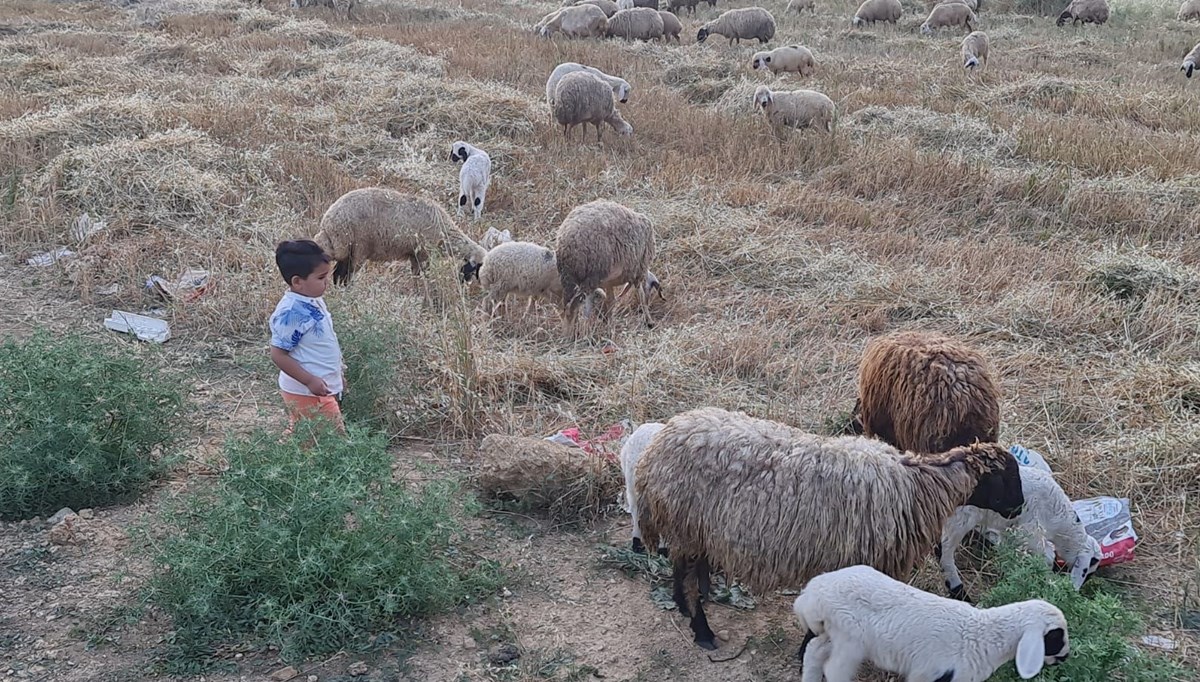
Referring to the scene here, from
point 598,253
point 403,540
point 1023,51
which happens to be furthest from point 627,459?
point 1023,51

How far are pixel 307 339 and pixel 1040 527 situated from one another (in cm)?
345

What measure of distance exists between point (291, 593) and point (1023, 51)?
21.1 m

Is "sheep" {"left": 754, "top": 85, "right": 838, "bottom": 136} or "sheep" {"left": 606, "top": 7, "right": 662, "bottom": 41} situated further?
"sheep" {"left": 606, "top": 7, "right": 662, "bottom": 41}

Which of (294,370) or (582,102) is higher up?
(294,370)

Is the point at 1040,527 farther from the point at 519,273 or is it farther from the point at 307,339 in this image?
the point at 519,273

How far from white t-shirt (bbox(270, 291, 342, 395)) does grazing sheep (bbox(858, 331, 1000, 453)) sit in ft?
8.89

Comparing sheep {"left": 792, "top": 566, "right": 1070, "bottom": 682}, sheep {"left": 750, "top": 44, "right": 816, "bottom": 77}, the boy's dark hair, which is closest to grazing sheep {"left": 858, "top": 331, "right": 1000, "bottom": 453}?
sheep {"left": 792, "top": 566, "right": 1070, "bottom": 682}

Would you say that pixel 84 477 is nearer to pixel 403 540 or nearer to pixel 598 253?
pixel 403 540

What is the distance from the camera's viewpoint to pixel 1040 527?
414 centimetres

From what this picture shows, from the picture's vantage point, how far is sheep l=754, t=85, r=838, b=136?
13297 millimetres

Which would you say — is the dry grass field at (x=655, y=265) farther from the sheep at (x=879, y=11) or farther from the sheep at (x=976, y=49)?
the sheep at (x=879, y=11)

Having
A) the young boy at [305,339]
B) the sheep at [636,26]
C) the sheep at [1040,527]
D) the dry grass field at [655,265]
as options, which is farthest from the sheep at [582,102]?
Result: the sheep at [636,26]

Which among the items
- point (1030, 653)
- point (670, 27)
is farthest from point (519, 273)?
point (670, 27)

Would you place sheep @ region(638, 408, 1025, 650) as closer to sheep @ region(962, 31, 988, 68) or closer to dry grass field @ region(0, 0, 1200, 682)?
dry grass field @ region(0, 0, 1200, 682)
